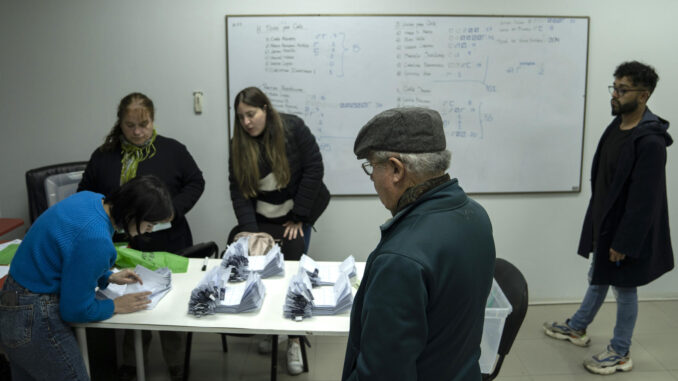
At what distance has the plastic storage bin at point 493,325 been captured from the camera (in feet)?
6.24

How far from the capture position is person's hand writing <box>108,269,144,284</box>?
2098 millimetres

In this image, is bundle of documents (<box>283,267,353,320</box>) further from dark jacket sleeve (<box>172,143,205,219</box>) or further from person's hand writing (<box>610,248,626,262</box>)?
person's hand writing (<box>610,248,626,262</box>)

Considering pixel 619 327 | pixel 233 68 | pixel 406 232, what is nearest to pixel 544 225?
pixel 619 327

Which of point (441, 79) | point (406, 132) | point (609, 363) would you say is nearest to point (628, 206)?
point (609, 363)

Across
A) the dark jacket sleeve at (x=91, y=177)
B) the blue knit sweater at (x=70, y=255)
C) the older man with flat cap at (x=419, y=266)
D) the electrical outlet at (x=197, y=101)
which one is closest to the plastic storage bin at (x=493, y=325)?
the older man with flat cap at (x=419, y=266)

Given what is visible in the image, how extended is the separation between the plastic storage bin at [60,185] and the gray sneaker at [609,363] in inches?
127

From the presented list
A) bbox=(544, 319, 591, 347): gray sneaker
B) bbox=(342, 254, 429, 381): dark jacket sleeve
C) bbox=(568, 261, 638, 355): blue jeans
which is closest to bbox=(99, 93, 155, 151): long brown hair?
bbox=(342, 254, 429, 381): dark jacket sleeve

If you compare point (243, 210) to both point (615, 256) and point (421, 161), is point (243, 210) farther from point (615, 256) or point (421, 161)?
point (615, 256)

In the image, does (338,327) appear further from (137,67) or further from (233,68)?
(137,67)

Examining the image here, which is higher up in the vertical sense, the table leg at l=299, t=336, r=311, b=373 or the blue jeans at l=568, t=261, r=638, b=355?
the blue jeans at l=568, t=261, r=638, b=355

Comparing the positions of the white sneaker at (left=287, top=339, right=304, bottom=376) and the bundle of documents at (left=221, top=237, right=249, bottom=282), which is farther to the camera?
the white sneaker at (left=287, top=339, right=304, bottom=376)

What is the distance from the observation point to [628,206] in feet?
8.36

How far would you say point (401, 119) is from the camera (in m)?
1.11

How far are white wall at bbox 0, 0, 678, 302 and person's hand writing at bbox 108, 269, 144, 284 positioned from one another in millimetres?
1386
